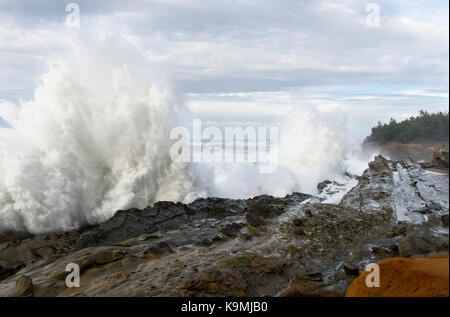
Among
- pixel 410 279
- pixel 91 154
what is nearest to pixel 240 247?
pixel 410 279

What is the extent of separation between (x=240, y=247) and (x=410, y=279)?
3012 mm

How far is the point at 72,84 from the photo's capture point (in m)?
10.2

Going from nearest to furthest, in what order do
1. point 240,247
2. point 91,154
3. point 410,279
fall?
point 410,279, point 240,247, point 91,154

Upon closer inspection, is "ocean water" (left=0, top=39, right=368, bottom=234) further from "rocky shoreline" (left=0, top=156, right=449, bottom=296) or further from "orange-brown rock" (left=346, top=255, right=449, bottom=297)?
"orange-brown rock" (left=346, top=255, right=449, bottom=297)

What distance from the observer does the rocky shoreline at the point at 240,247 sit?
402 centimetres

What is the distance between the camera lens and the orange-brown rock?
2.72 m

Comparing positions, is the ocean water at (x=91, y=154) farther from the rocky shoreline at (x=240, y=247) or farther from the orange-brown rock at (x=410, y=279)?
the orange-brown rock at (x=410, y=279)

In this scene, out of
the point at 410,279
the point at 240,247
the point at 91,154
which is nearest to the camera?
the point at 410,279

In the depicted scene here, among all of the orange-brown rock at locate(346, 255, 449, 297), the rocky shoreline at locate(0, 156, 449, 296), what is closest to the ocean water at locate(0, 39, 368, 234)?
the rocky shoreline at locate(0, 156, 449, 296)

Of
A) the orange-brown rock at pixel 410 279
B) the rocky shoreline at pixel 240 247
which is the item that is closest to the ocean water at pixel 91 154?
the rocky shoreline at pixel 240 247

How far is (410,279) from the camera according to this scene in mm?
2898

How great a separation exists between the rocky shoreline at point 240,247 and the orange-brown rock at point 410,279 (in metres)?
0.32

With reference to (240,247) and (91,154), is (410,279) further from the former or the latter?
(91,154)

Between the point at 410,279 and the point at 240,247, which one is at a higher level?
the point at 410,279
